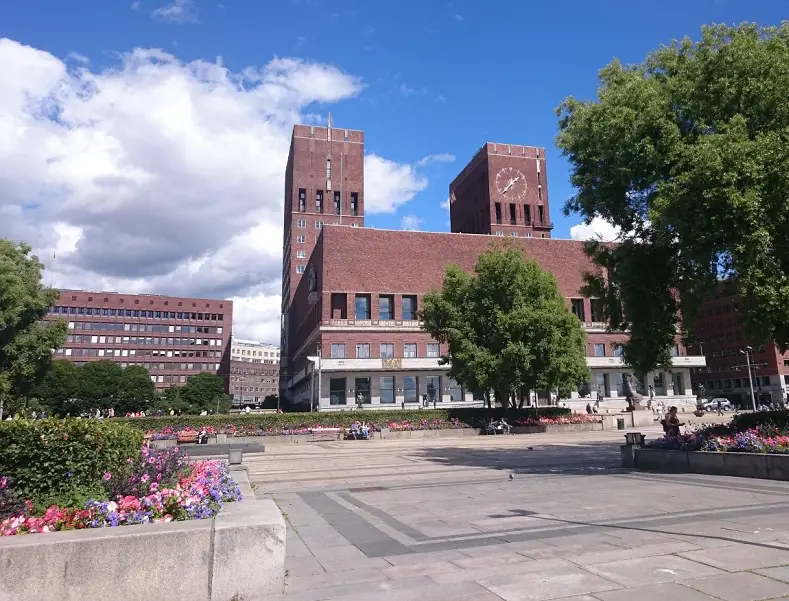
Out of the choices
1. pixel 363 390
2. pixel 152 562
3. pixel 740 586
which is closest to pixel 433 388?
pixel 363 390

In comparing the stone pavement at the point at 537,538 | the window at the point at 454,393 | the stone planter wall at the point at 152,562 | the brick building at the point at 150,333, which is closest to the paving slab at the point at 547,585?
the stone pavement at the point at 537,538

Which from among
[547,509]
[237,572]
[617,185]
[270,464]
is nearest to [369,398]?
[270,464]

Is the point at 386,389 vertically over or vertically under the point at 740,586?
over

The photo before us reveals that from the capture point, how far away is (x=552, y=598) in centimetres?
490

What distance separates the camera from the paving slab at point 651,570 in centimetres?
535

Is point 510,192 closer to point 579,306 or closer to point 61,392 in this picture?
point 579,306

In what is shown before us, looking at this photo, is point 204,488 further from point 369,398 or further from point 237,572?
point 369,398

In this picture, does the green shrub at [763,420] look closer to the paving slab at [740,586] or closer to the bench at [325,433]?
the paving slab at [740,586]

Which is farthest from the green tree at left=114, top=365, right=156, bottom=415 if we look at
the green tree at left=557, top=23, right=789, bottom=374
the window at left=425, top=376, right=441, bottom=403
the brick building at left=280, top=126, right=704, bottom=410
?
the green tree at left=557, top=23, right=789, bottom=374

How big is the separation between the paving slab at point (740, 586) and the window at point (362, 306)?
58.1m

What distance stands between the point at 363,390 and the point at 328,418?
85.0ft

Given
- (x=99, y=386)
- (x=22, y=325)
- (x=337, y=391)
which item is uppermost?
(x=22, y=325)

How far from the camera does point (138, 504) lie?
18.9ft

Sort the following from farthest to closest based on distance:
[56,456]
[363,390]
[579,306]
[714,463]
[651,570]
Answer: [579,306] < [363,390] < [714,463] < [56,456] < [651,570]
